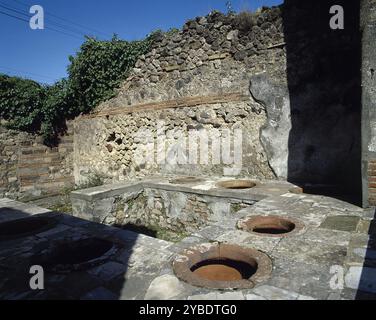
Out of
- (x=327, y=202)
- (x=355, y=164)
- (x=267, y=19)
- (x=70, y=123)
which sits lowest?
(x=327, y=202)

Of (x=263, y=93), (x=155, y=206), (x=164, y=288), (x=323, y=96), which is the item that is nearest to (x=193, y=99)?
(x=263, y=93)

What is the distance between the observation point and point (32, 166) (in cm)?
895

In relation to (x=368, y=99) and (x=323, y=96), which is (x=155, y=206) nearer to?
(x=323, y=96)

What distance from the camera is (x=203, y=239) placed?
10.3ft

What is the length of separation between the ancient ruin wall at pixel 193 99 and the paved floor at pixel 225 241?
10.1ft

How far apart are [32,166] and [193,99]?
5.25 metres

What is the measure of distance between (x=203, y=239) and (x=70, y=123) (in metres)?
7.97

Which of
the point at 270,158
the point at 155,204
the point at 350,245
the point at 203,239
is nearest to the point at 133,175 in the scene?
the point at 155,204

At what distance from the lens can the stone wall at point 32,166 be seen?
845cm

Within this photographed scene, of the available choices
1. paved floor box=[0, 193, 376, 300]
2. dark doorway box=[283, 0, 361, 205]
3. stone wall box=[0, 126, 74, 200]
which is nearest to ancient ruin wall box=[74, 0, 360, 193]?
dark doorway box=[283, 0, 361, 205]

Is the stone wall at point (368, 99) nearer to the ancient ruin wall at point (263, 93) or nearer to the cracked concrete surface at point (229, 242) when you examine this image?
the cracked concrete surface at point (229, 242)

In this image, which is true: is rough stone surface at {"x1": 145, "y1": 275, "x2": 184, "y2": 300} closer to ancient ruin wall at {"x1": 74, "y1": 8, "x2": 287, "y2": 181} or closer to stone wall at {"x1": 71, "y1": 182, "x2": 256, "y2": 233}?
stone wall at {"x1": 71, "y1": 182, "x2": 256, "y2": 233}

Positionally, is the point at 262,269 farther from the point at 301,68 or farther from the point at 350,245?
the point at 301,68

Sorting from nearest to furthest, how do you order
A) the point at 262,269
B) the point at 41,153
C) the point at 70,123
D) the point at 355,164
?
the point at 262,269, the point at 355,164, the point at 41,153, the point at 70,123
